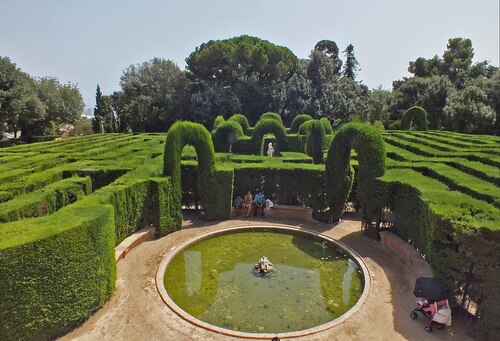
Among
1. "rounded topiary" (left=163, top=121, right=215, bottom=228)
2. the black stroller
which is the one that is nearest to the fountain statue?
the black stroller

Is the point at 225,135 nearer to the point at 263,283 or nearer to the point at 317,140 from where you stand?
the point at 317,140

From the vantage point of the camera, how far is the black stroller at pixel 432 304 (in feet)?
25.7

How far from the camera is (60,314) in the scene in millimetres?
7590

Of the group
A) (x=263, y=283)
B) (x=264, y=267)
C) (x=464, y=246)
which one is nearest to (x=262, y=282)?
(x=263, y=283)

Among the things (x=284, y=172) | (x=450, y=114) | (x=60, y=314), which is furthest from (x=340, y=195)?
(x=450, y=114)

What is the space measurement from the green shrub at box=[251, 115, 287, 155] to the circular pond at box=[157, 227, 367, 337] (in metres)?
10.6

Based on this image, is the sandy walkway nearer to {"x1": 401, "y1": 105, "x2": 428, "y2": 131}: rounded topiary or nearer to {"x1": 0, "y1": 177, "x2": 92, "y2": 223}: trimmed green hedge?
{"x1": 0, "y1": 177, "x2": 92, "y2": 223}: trimmed green hedge

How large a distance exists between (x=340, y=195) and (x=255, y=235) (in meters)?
4.29

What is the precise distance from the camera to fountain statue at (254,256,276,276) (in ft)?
34.3

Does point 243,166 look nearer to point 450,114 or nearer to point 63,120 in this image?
point 450,114

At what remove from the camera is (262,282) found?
9.99m

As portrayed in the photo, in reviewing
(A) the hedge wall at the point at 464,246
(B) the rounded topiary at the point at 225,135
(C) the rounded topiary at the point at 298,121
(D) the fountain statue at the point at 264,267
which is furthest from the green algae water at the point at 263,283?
(C) the rounded topiary at the point at 298,121

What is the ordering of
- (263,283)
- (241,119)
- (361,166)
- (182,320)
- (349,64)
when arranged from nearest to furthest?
(182,320)
(263,283)
(361,166)
(241,119)
(349,64)

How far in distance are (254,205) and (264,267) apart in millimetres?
5429
